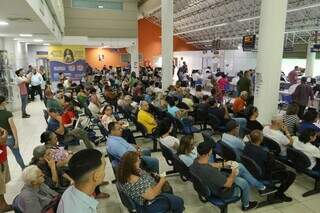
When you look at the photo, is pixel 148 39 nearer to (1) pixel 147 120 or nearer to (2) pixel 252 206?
(1) pixel 147 120

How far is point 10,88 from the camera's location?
10969 millimetres

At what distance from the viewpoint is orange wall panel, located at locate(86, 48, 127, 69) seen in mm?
25673

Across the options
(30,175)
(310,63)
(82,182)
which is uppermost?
(310,63)

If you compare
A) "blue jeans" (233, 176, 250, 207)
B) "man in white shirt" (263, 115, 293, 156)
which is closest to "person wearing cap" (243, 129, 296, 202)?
"blue jeans" (233, 176, 250, 207)

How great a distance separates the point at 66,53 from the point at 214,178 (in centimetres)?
1308

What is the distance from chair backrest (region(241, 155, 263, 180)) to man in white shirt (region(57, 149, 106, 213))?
2.55 metres

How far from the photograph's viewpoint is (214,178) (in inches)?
126

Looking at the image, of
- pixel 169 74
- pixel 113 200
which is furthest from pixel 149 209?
pixel 169 74

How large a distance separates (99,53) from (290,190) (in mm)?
23759

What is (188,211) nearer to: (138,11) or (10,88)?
(10,88)

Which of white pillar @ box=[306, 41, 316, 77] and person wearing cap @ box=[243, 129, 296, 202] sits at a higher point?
white pillar @ box=[306, 41, 316, 77]

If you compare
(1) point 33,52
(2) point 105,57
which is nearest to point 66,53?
(1) point 33,52

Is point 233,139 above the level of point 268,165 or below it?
above

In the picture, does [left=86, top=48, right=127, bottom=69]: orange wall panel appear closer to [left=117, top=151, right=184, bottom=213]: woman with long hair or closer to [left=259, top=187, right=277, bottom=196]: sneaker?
[left=259, top=187, right=277, bottom=196]: sneaker
